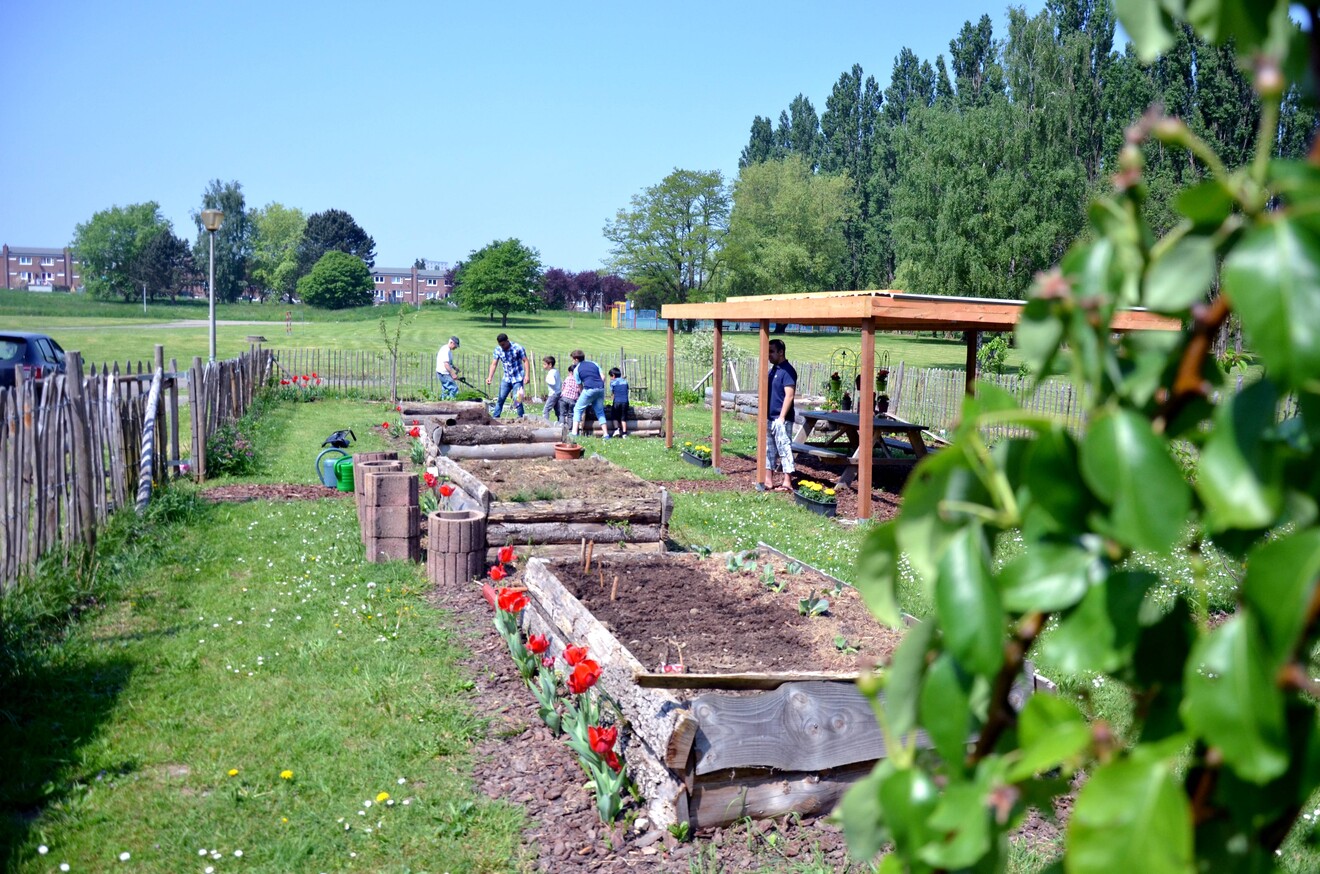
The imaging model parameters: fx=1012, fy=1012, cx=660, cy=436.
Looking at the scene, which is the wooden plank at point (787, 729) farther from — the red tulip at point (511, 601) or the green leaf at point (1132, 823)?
the green leaf at point (1132, 823)

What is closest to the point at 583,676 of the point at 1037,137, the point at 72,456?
the point at 72,456

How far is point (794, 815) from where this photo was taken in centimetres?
418

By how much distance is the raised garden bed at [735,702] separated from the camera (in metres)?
4.04

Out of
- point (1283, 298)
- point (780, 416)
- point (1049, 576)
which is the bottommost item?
point (780, 416)

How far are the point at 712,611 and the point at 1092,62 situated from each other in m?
45.4

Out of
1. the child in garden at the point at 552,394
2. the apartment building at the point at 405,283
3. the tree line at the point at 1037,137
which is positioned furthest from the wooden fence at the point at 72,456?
the apartment building at the point at 405,283

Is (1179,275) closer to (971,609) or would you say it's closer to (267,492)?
(971,609)

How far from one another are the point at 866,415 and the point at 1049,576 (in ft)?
32.5

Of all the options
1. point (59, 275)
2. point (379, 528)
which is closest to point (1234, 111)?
point (379, 528)

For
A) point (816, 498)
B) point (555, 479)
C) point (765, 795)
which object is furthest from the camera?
point (816, 498)

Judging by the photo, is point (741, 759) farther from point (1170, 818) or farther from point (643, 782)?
point (1170, 818)

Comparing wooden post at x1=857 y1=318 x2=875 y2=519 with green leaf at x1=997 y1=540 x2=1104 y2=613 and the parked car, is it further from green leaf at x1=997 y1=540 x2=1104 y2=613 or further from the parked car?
the parked car

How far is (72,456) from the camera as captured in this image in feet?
23.6

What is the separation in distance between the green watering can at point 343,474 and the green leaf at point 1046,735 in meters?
11.4
